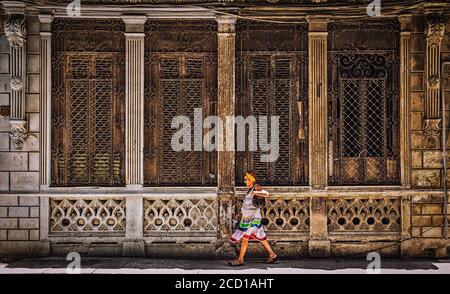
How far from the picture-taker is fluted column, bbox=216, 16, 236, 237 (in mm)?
9664

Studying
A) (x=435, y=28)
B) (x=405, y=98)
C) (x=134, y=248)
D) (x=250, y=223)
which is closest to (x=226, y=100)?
(x=250, y=223)

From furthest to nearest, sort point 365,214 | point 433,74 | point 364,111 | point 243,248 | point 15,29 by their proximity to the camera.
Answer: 1. point 364,111
2. point 365,214
3. point 433,74
4. point 15,29
5. point 243,248

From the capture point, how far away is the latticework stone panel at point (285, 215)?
9711 millimetres

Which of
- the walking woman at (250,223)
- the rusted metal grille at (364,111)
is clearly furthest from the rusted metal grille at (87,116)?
the rusted metal grille at (364,111)

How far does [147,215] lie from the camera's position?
9.69 metres

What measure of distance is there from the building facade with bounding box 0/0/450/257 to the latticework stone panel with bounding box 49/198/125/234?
3 centimetres

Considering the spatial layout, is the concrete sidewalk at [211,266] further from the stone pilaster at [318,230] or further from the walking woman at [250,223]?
the walking woman at [250,223]

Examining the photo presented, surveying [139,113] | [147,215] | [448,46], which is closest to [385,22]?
[448,46]

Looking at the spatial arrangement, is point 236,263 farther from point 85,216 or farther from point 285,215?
point 85,216

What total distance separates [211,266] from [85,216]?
2645 millimetres

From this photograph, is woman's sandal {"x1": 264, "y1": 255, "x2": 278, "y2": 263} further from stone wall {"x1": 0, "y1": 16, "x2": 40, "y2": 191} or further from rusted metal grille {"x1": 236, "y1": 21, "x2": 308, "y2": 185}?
stone wall {"x1": 0, "y1": 16, "x2": 40, "y2": 191}

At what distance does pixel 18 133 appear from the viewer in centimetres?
952

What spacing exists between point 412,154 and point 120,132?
5622mm

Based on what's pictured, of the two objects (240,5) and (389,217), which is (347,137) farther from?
(240,5)
